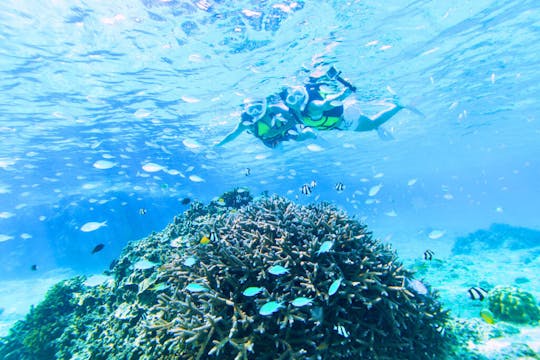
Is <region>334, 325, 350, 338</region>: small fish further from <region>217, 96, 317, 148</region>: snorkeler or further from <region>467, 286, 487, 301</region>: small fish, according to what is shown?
<region>217, 96, 317, 148</region>: snorkeler

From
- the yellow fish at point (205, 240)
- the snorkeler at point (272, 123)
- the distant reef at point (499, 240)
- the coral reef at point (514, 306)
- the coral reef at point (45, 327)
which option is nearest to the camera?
the yellow fish at point (205, 240)

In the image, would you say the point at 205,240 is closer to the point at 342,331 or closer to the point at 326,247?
the point at 326,247

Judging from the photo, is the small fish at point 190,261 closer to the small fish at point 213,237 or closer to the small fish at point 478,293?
the small fish at point 213,237

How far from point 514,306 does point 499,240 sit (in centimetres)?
2399

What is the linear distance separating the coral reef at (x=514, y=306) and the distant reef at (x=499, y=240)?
65.2 feet

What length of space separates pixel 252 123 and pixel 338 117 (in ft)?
9.92

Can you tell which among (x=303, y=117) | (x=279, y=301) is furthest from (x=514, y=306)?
(x=303, y=117)

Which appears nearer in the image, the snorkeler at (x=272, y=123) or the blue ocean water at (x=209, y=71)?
the snorkeler at (x=272, y=123)

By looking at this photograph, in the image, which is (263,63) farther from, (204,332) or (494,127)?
(494,127)

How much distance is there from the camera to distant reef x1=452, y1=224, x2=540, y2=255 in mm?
24737

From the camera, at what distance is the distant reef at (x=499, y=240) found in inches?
974

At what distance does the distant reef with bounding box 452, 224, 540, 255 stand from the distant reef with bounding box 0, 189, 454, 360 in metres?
25.4

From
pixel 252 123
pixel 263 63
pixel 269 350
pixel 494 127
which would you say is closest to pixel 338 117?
pixel 252 123

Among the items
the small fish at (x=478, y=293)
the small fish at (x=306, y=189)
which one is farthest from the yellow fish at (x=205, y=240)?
the small fish at (x=478, y=293)
